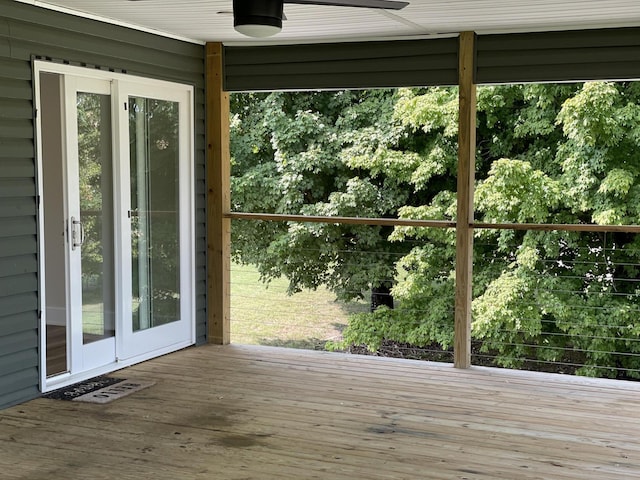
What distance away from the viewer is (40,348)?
4.78 metres

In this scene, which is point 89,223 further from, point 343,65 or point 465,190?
point 465,190

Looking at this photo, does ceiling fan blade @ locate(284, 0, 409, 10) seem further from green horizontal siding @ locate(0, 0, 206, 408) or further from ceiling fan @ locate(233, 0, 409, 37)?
green horizontal siding @ locate(0, 0, 206, 408)

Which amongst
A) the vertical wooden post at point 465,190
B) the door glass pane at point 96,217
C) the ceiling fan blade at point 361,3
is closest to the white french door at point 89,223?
the door glass pane at point 96,217

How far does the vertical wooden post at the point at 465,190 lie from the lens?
5.50m

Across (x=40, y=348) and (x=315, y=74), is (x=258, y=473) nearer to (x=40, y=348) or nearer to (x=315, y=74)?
(x=40, y=348)

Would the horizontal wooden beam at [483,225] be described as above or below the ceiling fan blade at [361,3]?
below

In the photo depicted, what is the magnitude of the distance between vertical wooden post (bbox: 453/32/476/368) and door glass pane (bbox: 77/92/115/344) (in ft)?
8.13

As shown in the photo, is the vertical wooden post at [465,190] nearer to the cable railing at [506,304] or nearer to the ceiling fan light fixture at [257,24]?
the cable railing at [506,304]

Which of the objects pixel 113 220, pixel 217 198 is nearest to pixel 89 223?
pixel 113 220

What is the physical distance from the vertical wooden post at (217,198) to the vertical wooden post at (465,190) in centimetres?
191

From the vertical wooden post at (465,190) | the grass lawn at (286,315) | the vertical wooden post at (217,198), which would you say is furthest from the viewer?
the grass lawn at (286,315)

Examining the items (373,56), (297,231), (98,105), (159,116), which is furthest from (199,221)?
(297,231)

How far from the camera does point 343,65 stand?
5859 mm

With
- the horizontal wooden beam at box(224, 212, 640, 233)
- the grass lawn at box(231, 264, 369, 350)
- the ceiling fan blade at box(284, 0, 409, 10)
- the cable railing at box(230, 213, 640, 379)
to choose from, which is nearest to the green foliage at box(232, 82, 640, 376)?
the cable railing at box(230, 213, 640, 379)
